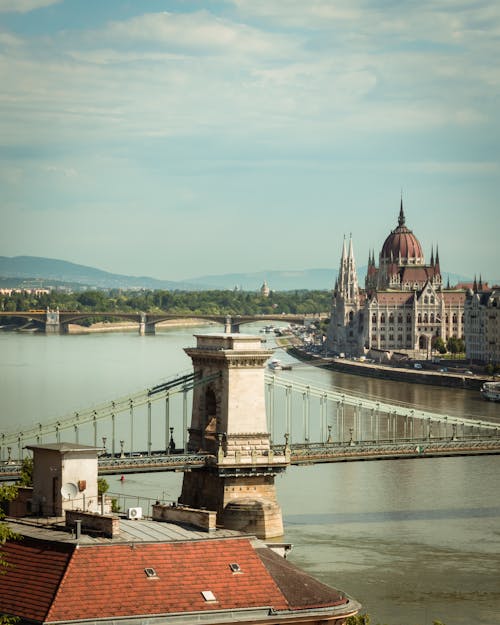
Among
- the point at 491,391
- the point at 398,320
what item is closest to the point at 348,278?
the point at 398,320

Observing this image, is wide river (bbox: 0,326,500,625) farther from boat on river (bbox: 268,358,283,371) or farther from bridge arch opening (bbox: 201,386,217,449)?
boat on river (bbox: 268,358,283,371)

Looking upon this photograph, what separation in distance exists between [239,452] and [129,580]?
1457cm

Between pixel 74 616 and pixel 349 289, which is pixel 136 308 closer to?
pixel 349 289

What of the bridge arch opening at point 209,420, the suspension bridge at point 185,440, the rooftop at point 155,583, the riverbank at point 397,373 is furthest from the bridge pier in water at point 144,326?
the rooftop at point 155,583

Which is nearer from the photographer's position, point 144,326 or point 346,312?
point 346,312

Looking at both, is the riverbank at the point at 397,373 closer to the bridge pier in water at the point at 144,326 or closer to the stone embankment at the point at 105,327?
the bridge pier in water at the point at 144,326

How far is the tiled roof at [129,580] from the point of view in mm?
13984

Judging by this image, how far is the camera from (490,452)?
34531 mm

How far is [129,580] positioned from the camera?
47.5 ft

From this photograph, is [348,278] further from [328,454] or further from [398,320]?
[328,454]

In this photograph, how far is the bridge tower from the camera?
94.0 ft

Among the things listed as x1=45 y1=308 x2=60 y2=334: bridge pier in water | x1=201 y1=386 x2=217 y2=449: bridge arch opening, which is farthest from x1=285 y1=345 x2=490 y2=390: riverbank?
x1=201 y1=386 x2=217 y2=449: bridge arch opening

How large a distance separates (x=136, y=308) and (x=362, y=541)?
6442 inches

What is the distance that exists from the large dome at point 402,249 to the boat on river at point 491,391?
5925cm
